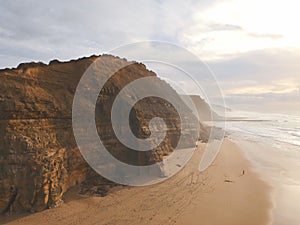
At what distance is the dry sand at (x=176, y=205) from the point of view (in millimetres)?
9672

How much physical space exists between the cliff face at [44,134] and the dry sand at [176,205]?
0.88m

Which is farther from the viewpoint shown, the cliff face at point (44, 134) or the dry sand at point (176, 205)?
the dry sand at point (176, 205)

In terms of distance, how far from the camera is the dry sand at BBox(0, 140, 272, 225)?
31.7 ft

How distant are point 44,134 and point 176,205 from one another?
21.6 feet

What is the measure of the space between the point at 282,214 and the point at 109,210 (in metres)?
7.58

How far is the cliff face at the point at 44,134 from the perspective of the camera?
9289mm

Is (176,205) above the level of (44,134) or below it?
below

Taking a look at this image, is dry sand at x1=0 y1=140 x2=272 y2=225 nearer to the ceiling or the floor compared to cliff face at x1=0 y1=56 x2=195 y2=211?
nearer to the floor

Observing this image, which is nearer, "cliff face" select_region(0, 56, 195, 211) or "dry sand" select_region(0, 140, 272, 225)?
"cliff face" select_region(0, 56, 195, 211)

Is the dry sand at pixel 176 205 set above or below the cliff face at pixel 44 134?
below

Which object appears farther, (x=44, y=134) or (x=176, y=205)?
(x=176, y=205)

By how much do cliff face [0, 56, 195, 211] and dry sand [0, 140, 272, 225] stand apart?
34.8 inches

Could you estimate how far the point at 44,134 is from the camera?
10.5 metres

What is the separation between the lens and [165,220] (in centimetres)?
982
